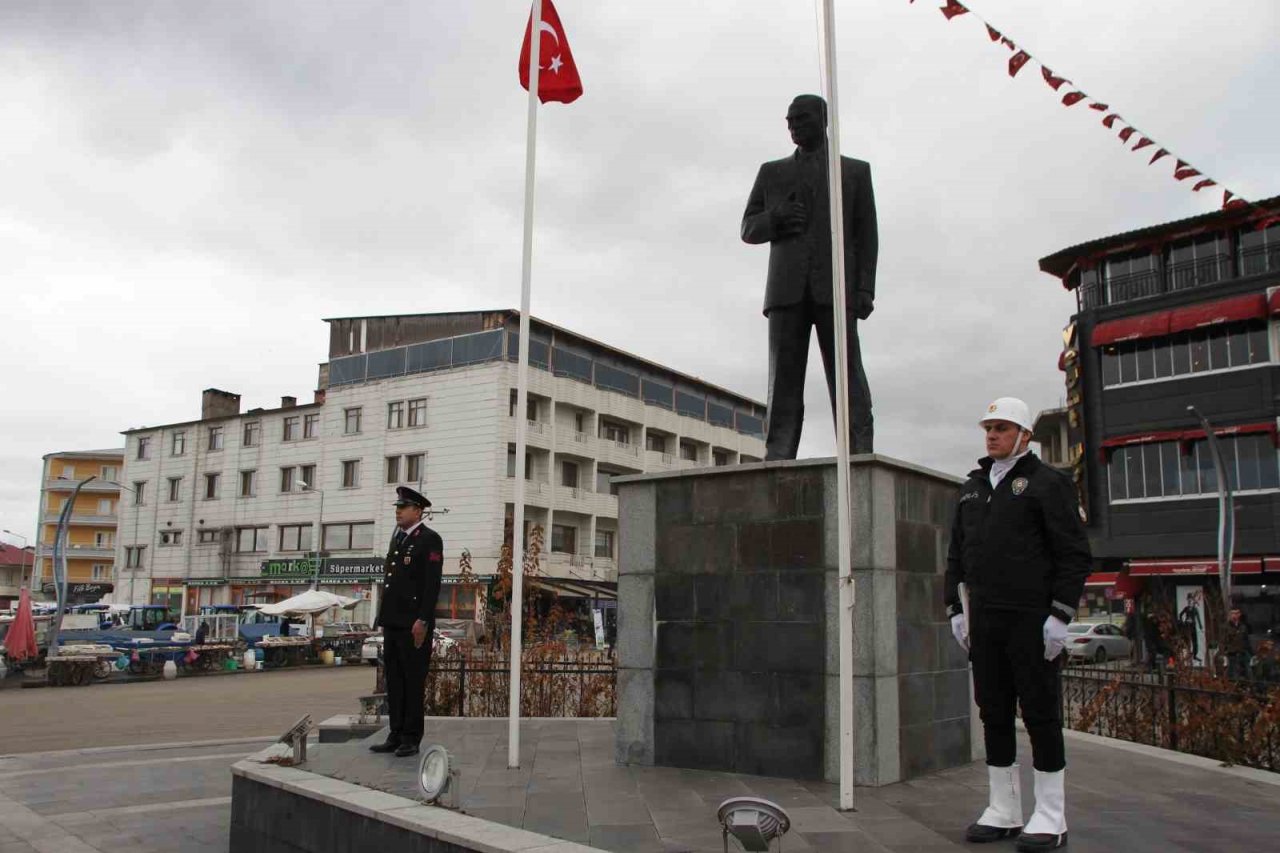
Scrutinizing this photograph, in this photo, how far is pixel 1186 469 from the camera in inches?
1394

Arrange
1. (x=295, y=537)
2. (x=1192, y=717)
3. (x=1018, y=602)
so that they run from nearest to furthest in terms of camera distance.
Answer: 1. (x=1018, y=602)
2. (x=1192, y=717)
3. (x=295, y=537)

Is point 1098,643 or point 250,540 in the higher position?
point 250,540

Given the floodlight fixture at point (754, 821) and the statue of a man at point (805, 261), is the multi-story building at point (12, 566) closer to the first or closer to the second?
the statue of a man at point (805, 261)

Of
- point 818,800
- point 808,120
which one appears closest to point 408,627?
point 818,800

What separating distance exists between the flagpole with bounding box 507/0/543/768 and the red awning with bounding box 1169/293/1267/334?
31980 millimetres

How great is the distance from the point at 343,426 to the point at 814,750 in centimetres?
5084

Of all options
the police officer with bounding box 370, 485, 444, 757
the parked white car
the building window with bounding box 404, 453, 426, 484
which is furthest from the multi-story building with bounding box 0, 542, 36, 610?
the police officer with bounding box 370, 485, 444, 757

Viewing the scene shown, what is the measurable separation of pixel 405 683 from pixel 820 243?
176 inches

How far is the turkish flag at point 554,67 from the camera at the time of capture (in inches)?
339

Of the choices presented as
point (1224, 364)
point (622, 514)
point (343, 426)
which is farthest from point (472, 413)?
point (622, 514)

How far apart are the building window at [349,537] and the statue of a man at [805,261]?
4730cm

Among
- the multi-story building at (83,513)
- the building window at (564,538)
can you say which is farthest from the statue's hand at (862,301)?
the multi-story building at (83,513)

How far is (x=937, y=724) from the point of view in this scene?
24.5 feet

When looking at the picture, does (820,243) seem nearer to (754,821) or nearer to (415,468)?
(754,821)
